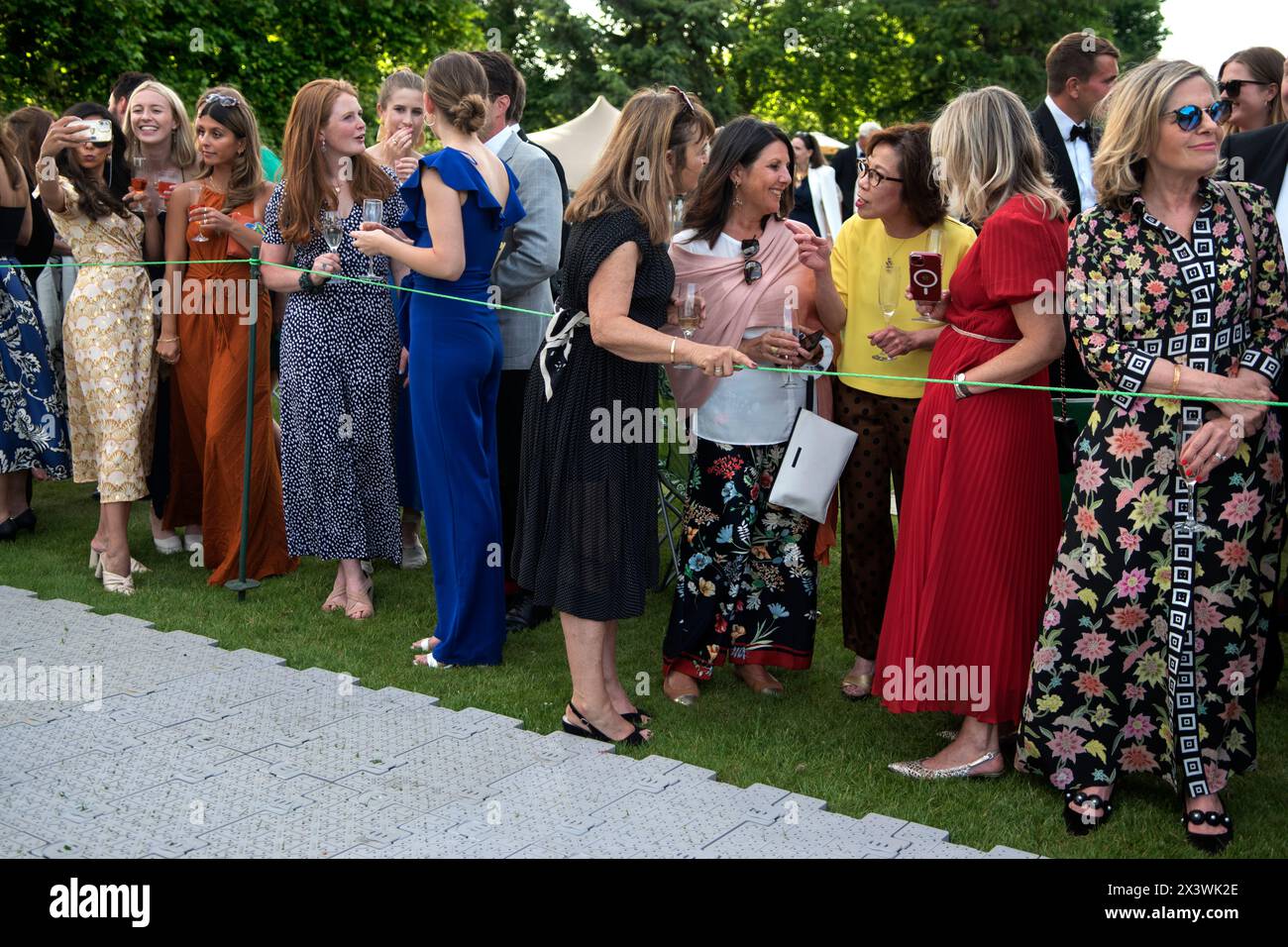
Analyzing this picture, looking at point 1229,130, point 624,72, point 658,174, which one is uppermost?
point 624,72

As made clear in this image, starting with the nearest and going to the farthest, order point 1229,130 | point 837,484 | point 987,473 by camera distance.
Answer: point 987,473 → point 837,484 → point 1229,130

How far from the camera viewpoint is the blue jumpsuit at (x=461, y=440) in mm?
5293

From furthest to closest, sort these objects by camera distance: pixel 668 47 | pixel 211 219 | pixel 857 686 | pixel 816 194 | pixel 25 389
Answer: pixel 668 47 → pixel 816 194 → pixel 25 389 → pixel 211 219 → pixel 857 686

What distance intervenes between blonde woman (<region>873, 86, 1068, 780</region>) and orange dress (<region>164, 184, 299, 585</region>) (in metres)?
3.52

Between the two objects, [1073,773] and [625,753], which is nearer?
[1073,773]

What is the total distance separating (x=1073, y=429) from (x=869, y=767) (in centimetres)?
135

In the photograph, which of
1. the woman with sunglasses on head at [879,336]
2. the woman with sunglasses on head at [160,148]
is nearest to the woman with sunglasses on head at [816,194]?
the woman with sunglasses on head at [160,148]

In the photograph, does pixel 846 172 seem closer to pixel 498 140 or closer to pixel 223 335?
pixel 498 140

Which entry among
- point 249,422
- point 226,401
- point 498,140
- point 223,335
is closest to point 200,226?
point 223,335

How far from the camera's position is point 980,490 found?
4246mm

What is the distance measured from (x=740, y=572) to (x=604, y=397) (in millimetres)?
935

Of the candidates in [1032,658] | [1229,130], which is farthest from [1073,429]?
[1229,130]

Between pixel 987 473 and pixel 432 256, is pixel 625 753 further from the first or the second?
pixel 432 256

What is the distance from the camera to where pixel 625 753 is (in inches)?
175
